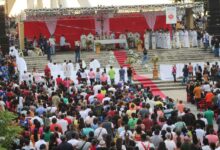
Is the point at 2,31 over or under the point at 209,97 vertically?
over

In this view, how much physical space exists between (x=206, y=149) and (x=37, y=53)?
22616mm

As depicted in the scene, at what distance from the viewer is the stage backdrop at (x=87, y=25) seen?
37.4 m

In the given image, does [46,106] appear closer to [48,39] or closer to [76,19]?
[48,39]

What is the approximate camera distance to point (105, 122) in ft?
45.2

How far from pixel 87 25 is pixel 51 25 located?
2467 mm

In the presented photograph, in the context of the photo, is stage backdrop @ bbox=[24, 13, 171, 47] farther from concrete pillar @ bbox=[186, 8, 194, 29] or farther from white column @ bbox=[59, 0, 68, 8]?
concrete pillar @ bbox=[186, 8, 194, 29]

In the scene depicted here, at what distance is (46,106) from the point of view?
54.9 feet

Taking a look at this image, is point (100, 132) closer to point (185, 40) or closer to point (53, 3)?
point (185, 40)

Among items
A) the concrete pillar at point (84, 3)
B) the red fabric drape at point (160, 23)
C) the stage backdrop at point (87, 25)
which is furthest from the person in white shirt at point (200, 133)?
the red fabric drape at point (160, 23)

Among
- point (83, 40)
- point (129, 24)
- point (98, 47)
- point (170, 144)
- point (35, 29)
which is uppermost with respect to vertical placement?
point (129, 24)

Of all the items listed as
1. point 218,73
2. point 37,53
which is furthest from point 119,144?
point 37,53

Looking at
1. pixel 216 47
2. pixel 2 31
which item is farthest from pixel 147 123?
pixel 216 47

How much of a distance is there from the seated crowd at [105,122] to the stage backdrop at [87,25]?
17668 millimetres

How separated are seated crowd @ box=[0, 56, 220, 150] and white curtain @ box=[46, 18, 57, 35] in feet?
57.5
